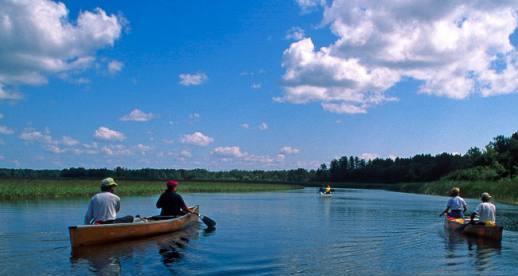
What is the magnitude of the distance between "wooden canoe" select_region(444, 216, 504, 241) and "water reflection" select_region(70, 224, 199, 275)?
1171cm

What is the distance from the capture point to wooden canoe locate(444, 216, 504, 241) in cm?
1905

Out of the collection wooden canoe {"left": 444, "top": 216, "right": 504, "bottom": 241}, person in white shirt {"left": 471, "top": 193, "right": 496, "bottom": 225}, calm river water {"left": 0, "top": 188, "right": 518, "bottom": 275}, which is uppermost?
person in white shirt {"left": 471, "top": 193, "right": 496, "bottom": 225}

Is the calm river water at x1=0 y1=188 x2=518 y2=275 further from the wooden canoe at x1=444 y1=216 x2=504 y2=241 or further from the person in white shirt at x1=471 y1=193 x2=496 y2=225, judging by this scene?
the person in white shirt at x1=471 y1=193 x2=496 y2=225

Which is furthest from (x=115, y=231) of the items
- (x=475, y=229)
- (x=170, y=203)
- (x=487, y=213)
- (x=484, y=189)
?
(x=484, y=189)

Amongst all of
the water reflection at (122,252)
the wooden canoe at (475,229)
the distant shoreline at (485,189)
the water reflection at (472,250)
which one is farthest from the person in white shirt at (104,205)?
the distant shoreline at (485,189)

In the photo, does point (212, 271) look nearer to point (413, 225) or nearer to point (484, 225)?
point (484, 225)

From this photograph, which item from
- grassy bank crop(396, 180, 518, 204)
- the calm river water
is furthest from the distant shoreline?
the calm river water

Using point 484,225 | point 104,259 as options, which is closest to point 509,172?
point 484,225

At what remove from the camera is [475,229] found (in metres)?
20.4

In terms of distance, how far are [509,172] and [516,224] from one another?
6462cm

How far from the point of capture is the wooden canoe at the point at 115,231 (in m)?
15.1

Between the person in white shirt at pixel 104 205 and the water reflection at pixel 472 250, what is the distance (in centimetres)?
1065

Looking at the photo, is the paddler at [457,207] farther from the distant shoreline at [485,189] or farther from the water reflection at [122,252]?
the distant shoreline at [485,189]

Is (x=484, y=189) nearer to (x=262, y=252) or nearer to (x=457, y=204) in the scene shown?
(x=457, y=204)
